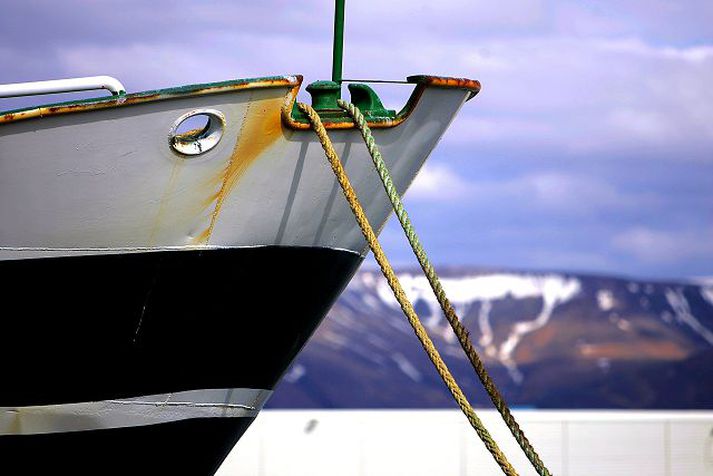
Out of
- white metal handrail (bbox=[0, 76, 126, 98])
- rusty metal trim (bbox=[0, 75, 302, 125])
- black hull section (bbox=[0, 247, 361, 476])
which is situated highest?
white metal handrail (bbox=[0, 76, 126, 98])

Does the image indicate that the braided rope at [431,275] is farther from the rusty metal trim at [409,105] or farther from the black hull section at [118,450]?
the black hull section at [118,450]

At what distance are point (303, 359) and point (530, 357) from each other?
2617 cm

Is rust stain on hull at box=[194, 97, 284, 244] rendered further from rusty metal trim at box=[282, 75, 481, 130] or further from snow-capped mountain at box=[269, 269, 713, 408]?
snow-capped mountain at box=[269, 269, 713, 408]

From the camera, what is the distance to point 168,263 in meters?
6.82

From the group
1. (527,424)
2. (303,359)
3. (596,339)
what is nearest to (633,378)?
(596,339)

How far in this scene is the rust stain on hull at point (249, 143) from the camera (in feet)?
22.0

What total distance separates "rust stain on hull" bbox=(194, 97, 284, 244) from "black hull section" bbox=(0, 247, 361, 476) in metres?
0.27

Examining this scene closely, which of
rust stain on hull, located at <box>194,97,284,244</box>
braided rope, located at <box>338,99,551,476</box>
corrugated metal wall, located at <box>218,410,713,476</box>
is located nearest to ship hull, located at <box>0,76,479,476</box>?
rust stain on hull, located at <box>194,97,284,244</box>

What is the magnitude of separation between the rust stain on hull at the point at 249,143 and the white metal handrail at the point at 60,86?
3.11ft

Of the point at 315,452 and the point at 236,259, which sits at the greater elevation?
the point at 315,452

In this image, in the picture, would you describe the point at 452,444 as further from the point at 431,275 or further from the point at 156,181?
the point at 156,181

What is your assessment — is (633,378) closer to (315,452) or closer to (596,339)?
(596,339)

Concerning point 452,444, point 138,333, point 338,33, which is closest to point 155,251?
point 138,333

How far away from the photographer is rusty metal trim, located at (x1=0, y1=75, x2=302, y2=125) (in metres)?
6.45
